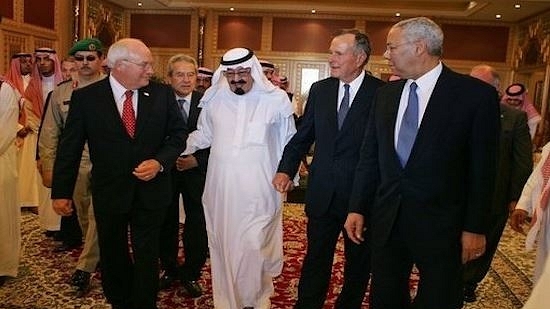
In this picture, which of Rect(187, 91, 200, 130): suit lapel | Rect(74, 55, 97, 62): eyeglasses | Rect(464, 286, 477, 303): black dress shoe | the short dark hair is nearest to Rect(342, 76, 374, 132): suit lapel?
the short dark hair

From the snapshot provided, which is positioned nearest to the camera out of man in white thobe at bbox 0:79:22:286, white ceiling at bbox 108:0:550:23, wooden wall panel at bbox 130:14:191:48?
man in white thobe at bbox 0:79:22:286

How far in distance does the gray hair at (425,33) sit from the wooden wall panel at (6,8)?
8.03 meters

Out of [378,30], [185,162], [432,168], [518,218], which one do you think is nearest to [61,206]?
[185,162]

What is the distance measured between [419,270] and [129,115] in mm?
1590

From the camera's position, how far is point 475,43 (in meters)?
13.8

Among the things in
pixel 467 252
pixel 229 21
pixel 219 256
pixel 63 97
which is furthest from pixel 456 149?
pixel 229 21

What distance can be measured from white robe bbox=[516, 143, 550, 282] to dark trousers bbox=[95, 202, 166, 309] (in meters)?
1.91

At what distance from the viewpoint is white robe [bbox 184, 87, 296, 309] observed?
9.54ft

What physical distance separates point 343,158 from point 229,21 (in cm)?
1204

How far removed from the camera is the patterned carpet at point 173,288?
126 inches

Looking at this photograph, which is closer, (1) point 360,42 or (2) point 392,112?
(2) point 392,112

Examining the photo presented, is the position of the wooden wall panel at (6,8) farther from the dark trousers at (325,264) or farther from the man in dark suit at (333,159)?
the dark trousers at (325,264)

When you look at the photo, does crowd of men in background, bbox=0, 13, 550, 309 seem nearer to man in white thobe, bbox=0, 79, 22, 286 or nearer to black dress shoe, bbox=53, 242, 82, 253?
man in white thobe, bbox=0, 79, 22, 286

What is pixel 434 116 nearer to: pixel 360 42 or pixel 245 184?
pixel 360 42
